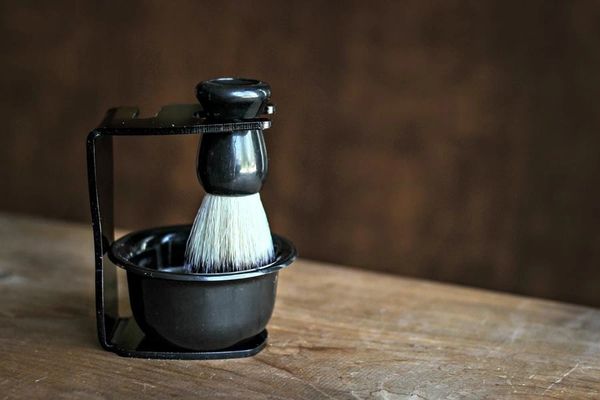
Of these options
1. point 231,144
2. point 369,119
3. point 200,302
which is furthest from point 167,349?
point 369,119

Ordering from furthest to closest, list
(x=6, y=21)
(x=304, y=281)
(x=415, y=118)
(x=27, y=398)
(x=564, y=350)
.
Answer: (x=6, y=21), (x=415, y=118), (x=304, y=281), (x=564, y=350), (x=27, y=398)

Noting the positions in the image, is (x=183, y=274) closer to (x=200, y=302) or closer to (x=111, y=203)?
(x=200, y=302)

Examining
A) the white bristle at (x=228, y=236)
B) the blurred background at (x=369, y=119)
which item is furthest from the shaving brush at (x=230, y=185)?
the blurred background at (x=369, y=119)

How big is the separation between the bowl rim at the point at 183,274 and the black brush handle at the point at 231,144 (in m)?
0.07

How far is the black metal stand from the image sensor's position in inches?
29.9

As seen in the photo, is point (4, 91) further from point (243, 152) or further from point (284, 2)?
point (243, 152)

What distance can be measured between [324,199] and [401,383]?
539mm

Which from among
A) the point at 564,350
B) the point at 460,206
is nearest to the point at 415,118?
the point at 460,206

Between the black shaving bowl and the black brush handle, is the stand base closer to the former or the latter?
the black shaving bowl

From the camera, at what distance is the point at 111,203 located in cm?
84

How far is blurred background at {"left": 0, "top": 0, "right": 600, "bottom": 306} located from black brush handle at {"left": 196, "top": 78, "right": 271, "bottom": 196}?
1.43 ft

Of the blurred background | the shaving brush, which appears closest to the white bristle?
the shaving brush

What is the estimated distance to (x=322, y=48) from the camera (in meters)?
1.21

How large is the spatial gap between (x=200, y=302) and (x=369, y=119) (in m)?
0.52
